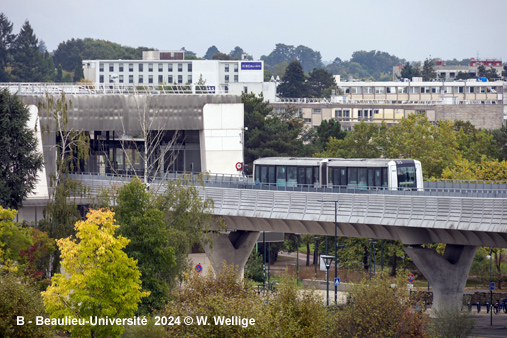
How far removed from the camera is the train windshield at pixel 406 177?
197 feet

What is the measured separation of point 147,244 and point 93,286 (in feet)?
20.9

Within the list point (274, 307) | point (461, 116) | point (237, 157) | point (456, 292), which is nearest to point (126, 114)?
point (237, 157)

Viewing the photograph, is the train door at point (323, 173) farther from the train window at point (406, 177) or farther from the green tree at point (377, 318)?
the green tree at point (377, 318)

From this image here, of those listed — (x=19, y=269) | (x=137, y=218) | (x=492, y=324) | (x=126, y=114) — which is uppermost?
(x=126, y=114)

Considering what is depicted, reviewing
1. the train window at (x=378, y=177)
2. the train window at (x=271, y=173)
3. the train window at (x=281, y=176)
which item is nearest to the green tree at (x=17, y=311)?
the train window at (x=378, y=177)

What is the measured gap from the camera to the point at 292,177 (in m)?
64.4

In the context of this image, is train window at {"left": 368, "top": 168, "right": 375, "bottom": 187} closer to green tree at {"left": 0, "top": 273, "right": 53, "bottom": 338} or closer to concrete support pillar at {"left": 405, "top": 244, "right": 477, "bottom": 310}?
concrete support pillar at {"left": 405, "top": 244, "right": 477, "bottom": 310}

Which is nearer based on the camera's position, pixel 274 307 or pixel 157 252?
pixel 274 307

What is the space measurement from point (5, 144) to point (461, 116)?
128 metres

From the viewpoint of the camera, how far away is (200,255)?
3342 inches

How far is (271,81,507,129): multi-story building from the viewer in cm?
17462

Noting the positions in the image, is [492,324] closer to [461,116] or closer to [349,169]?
[349,169]

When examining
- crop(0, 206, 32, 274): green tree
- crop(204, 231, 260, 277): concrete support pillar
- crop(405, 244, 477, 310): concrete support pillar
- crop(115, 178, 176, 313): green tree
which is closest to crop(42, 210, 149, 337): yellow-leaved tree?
crop(115, 178, 176, 313): green tree

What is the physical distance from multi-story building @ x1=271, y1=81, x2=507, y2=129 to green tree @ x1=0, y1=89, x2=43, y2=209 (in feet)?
345
